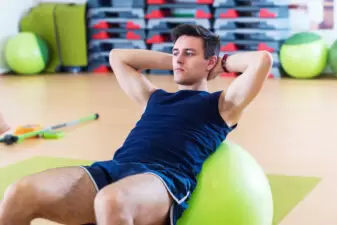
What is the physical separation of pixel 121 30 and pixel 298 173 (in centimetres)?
476

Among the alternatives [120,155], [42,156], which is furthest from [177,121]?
[42,156]

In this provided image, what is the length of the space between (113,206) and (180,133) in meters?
0.49

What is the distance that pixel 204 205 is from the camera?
1.97m

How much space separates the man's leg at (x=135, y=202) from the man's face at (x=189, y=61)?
493 mm

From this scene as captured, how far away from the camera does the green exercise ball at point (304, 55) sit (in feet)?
21.0

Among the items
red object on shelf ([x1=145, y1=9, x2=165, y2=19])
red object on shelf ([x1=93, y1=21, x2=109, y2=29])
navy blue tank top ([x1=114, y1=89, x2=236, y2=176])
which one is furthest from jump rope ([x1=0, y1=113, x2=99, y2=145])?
red object on shelf ([x1=93, y1=21, x2=109, y2=29])

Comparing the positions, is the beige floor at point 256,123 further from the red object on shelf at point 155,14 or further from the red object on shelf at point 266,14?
the red object on shelf at point 155,14

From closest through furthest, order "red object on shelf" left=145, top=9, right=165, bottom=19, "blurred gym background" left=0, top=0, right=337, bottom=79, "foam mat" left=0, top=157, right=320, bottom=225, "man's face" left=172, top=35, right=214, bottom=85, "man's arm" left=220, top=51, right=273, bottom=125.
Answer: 1. "man's arm" left=220, top=51, right=273, bottom=125
2. "man's face" left=172, top=35, right=214, bottom=85
3. "foam mat" left=0, top=157, right=320, bottom=225
4. "blurred gym background" left=0, top=0, right=337, bottom=79
5. "red object on shelf" left=145, top=9, right=165, bottom=19

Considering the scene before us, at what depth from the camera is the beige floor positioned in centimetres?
Result: 314

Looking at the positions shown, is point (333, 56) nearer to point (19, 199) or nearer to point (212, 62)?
point (212, 62)

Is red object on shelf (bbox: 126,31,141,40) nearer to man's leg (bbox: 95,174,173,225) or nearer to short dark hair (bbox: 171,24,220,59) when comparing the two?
short dark hair (bbox: 171,24,220,59)

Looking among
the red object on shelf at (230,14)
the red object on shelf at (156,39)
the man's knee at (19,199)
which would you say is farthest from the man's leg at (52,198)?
the red object on shelf at (156,39)

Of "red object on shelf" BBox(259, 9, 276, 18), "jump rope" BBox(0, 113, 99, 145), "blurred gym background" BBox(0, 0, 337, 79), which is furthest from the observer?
"red object on shelf" BBox(259, 9, 276, 18)

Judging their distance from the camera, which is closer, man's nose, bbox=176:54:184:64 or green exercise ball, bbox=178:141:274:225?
green exercise ball, bbox=178:141:274:225
